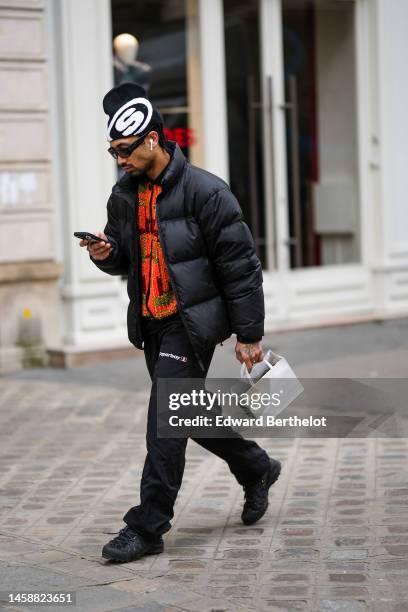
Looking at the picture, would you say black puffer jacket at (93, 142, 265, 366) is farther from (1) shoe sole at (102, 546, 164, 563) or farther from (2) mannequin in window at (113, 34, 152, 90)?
(2) mannequin in window at (113, 34, 152, 90)

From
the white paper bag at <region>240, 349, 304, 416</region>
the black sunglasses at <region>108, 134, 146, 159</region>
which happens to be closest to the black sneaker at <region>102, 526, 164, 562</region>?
the white paper bag at <region>240, 349, 304, 416</region>

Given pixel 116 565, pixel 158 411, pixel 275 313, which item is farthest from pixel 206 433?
pixel 275 313

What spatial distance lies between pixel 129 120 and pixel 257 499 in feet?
6.15

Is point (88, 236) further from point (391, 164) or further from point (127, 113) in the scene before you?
point (391, 164)

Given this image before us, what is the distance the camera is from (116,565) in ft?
17.6

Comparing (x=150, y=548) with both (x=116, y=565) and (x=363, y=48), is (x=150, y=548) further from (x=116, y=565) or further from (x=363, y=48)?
(x=363, y=48)

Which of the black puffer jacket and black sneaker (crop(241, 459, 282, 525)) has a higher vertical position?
the black puffer jacket

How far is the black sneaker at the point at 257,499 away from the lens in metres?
5.96

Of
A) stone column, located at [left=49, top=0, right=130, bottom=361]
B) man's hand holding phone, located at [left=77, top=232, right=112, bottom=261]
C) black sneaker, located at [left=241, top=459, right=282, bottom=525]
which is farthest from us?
stone column, located at [left=49, top=0, right=130, bottom=361]

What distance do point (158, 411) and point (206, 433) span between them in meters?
0.31

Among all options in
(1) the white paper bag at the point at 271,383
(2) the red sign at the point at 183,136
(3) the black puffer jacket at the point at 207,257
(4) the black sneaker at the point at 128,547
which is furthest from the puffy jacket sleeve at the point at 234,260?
(2) the red sign at the point at 183,136

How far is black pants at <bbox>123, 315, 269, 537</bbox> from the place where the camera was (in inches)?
214

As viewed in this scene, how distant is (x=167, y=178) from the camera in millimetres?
5445

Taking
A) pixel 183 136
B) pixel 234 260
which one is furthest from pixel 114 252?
pixel 183 136
